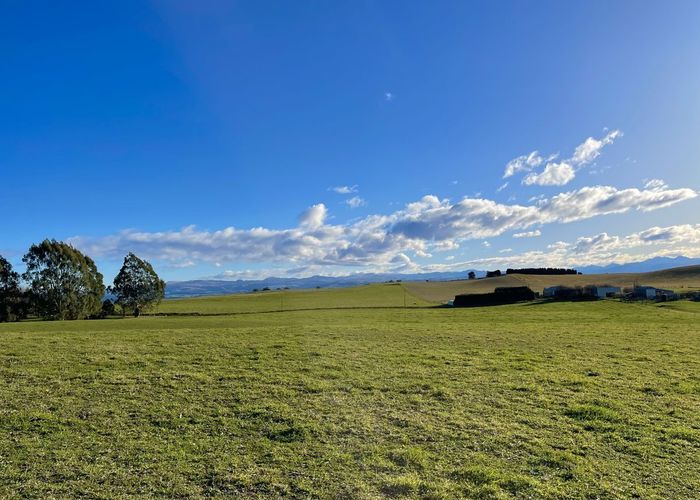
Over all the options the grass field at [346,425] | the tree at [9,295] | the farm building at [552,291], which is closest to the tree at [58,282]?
the tree at [9,295]

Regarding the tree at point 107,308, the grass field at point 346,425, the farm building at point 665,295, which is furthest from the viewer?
the tree at point 107,308

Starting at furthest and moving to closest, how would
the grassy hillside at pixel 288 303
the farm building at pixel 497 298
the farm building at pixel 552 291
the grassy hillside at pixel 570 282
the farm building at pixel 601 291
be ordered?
the grassy hillside at pixel 570 282 → the grassy hillside at pixel 288 303 → the farm building at pixel 552 291 → the farm building at pixel 497 298 → the farm building at pixel 601 291

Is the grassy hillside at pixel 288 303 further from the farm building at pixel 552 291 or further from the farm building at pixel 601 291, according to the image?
the farm building at pixel 601 291

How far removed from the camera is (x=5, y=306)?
228 ft

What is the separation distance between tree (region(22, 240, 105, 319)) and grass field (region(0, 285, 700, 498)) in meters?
63.2

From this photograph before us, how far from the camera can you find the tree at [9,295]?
228 ft

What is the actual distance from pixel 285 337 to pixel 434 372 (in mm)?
12920

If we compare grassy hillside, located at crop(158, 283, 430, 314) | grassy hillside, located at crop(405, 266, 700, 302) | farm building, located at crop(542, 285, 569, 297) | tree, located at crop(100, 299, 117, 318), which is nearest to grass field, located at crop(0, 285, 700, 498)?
grassy hillside, located at crop(158, 283, 430, 314)

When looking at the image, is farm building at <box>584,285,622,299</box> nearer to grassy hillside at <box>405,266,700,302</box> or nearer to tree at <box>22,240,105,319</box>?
grassy hillside at <box>405,266,700,302</box>

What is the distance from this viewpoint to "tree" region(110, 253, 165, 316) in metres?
84.2

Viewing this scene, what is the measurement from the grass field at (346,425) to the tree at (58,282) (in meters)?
63.2


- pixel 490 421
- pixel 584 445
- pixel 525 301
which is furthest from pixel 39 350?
pixel 525 301

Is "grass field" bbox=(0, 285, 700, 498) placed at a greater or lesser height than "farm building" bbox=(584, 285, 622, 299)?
A: lesser

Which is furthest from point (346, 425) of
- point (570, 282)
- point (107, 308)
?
point (570, 282)
